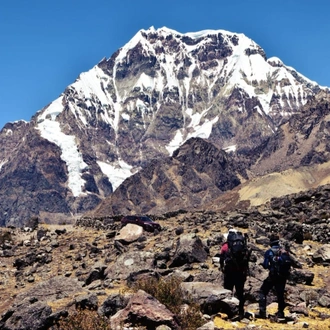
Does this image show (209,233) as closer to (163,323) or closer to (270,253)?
(270,253)

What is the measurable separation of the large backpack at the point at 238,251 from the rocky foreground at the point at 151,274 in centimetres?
104

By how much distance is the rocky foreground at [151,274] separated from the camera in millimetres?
14016

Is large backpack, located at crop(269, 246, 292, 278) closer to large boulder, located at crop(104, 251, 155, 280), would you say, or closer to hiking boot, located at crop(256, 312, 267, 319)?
hiking boot, located at crop(256, 312, 267, 319)

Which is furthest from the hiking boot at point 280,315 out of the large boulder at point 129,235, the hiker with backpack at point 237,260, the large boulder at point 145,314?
the large boulder at point 129,235

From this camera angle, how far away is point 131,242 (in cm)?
2969

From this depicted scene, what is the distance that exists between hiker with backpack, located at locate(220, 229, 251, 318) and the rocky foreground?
48 centimetres

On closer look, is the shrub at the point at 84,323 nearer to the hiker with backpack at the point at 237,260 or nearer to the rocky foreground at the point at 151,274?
the rocky foreground at the point at 151,274

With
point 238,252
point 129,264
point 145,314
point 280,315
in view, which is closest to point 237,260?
point 238,252

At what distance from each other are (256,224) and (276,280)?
15.3m

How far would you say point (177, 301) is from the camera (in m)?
13.9

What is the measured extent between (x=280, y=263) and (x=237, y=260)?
132 centimetres

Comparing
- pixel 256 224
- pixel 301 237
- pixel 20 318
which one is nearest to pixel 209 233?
pixel 256 224

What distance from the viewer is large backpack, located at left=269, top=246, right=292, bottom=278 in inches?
594

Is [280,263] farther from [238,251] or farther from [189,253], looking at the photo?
[189,253]
